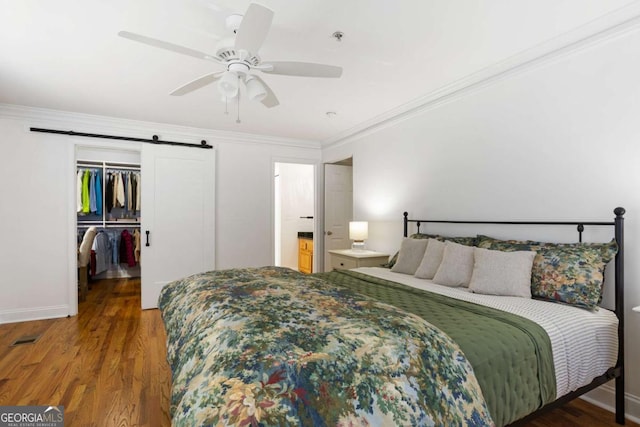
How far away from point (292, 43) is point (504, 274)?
7.06ft

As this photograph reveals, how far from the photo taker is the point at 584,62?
223cm

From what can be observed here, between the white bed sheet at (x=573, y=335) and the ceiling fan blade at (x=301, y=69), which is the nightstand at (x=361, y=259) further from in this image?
the ceiling fan blade at (x=301, y=69)

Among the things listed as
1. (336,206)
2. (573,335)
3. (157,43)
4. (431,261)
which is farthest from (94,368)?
(336,206)

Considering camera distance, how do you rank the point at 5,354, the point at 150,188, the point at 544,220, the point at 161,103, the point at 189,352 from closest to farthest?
the point at 189,352
the point at 544,220
the point at 5,354
the point at 161,103
the point at 150,188

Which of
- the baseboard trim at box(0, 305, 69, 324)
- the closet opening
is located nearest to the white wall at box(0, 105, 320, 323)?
the baseboard trim at box(0, 305, 69, 324)

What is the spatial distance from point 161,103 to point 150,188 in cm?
124

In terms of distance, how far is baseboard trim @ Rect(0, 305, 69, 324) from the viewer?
3.73 metres

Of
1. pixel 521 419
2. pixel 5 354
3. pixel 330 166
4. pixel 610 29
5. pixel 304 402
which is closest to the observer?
pixel 304 402

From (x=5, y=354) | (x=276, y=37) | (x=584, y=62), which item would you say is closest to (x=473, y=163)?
(x=584, y=62)

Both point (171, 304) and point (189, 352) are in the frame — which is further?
point (171, 304)

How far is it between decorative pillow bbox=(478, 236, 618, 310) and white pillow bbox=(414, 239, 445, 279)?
0.72 m

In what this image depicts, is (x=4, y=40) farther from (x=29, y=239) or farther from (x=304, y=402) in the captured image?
(x=304, y=402)

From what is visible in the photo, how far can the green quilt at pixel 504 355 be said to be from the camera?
4.54 ft

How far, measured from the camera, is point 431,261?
2754mm
